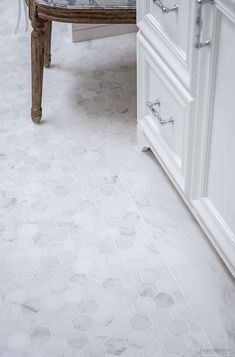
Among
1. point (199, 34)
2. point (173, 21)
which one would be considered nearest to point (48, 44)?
point (173, 21)

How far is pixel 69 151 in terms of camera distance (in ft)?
5.83

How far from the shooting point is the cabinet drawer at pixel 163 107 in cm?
142

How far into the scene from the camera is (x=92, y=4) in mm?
1676

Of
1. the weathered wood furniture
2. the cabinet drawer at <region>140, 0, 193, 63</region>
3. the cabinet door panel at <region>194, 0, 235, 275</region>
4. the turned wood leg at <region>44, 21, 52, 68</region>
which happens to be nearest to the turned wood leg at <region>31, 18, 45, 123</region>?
the weathered wood furniture

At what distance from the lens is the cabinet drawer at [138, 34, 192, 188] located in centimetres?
142

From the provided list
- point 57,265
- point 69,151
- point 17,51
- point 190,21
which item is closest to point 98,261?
point 57,265

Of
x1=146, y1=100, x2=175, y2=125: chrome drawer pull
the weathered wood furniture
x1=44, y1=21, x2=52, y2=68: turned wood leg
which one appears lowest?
x1=44, y1=21, x2=52, y2=68: turned wood leg

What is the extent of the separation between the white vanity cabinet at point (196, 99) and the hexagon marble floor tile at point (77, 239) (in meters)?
0.15

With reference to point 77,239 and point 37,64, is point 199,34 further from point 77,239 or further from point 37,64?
point 37,64

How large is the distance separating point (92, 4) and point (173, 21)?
0.38 m

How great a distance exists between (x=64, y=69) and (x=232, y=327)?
Result: 111 cm

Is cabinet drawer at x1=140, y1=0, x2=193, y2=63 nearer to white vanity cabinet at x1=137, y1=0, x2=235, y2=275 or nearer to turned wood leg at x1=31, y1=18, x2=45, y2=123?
white vanity cabinet at x1=137, y1=0, x2=235, y2=275

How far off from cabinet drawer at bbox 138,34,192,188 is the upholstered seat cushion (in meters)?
0.16

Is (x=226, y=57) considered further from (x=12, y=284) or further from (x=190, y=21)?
(x=12, y=284)
